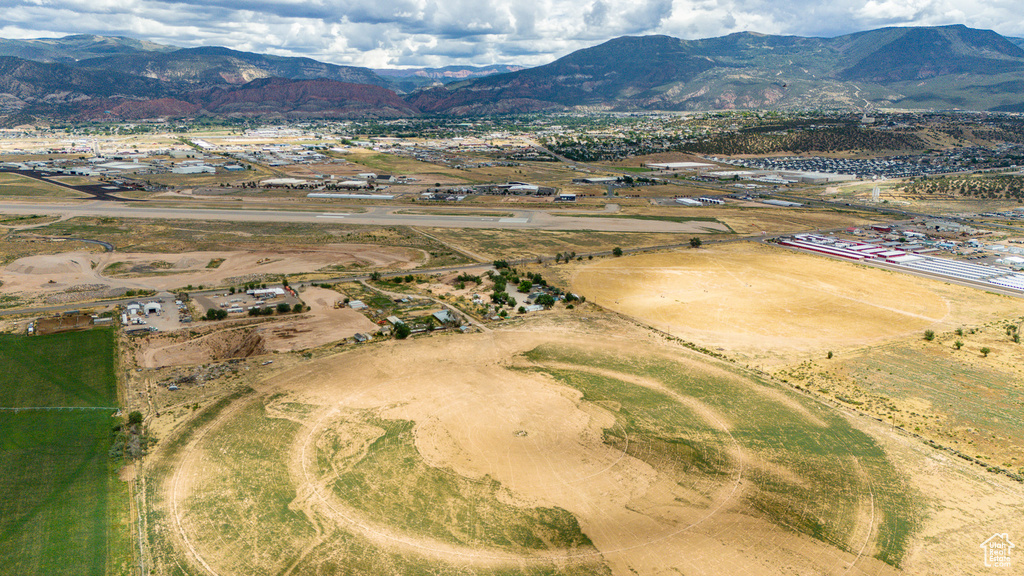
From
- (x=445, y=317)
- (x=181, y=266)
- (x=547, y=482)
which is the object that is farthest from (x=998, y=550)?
(x=181, y=266)

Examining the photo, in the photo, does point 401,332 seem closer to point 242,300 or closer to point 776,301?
point 242,300

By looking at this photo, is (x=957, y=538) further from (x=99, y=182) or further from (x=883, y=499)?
(x=99, y=182)

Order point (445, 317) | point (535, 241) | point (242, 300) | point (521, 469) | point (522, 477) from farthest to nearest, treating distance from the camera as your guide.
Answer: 1. point (535, 241)
2. point (242, 300)
3. point (445, 317)
4. point (521, 469)
5. point (522, 477)

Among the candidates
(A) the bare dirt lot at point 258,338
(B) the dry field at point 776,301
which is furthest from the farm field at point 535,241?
(A) the bare dirt lot at point 258,338

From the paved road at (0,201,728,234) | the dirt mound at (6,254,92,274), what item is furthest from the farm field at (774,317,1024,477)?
the dirt mound at (6,254,92,274)

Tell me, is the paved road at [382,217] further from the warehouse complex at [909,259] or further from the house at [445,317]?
the house at [445,317]

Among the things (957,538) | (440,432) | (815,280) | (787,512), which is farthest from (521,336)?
(815,280)

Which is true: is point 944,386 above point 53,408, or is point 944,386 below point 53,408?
above
